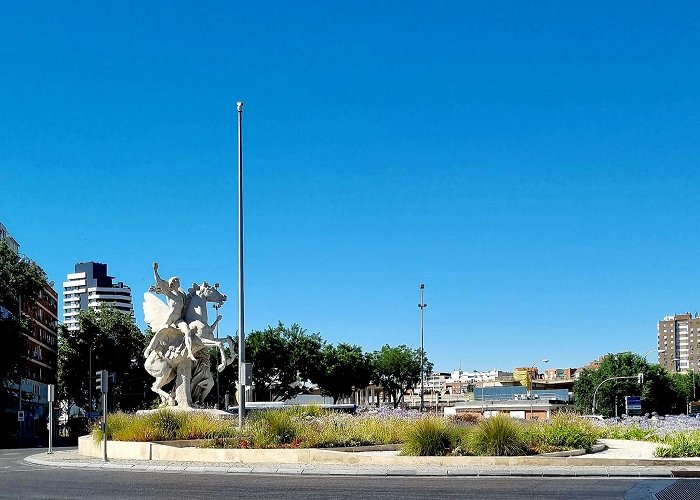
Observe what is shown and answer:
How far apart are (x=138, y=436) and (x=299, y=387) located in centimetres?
5728

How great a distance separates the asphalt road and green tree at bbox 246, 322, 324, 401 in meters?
59.6

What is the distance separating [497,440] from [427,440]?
175 cm

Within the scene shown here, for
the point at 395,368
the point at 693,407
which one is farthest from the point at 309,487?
the point at 693,407

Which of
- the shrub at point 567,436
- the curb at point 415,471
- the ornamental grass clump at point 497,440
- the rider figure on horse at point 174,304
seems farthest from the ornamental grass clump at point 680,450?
the rider figure on horse at point 174,304

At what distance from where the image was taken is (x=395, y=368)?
320ft

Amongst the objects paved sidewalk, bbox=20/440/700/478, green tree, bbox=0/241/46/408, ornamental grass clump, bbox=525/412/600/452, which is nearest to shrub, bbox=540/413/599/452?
ornamental grass clump, bbox=525/412/600/452

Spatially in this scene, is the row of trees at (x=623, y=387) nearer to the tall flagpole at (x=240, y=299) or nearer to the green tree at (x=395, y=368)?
the green tree at (x=395, y=368)

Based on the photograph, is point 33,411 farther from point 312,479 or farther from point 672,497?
point 672,497

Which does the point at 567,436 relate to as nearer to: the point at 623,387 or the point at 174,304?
the point at 174,304

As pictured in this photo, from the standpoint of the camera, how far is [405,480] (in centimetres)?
2117

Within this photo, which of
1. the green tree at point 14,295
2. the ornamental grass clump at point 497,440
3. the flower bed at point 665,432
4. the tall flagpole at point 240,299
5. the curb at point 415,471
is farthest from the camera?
the green tree at point 14,295

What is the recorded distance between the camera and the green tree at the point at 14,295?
190ft

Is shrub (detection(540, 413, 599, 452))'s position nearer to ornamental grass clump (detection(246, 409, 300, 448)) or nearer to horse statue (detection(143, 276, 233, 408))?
ornamental grass clump (detection(246, 409, 300, 448))

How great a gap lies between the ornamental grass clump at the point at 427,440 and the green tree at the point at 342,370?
60006mm
